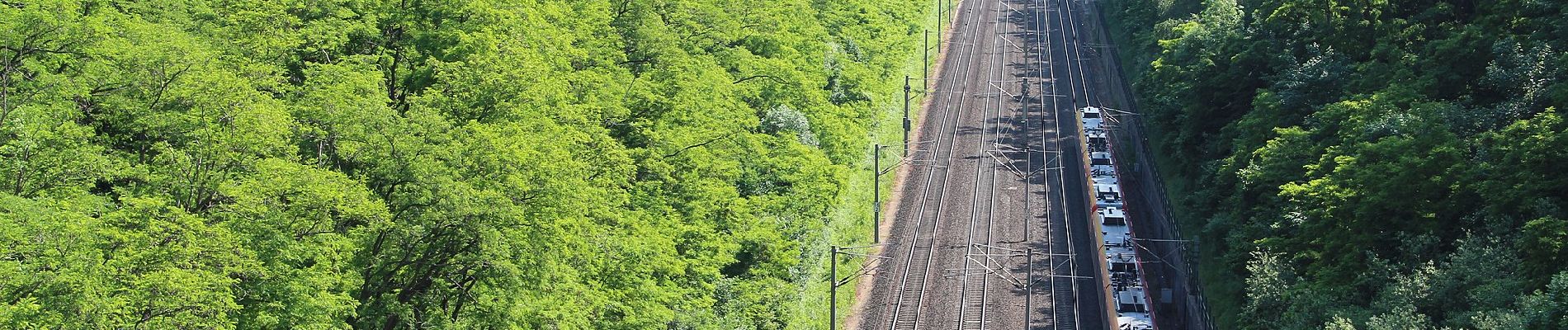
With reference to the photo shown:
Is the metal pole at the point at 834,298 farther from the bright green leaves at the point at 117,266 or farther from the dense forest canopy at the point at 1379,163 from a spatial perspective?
the bright green leaves at the point at 117,266

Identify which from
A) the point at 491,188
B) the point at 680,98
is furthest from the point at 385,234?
the point at 680,98

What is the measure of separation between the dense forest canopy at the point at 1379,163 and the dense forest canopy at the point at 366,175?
19215mm

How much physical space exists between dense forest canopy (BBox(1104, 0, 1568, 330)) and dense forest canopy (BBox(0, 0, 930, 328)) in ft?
63.0

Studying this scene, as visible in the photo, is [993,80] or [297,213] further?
[993,80]

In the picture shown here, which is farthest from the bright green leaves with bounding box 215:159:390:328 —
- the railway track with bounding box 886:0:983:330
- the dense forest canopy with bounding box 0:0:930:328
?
the railway track with bounding box 886:0:983:330

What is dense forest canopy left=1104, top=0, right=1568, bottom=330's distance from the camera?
1708 inches

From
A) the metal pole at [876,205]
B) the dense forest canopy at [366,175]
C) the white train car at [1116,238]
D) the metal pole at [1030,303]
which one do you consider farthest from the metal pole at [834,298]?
the white train car at [1116,238]

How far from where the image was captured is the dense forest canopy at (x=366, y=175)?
31.9m

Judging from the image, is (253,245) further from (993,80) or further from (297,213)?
(993,80)

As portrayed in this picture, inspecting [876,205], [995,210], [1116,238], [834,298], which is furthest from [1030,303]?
[995,210]

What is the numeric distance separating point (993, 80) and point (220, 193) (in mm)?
84265

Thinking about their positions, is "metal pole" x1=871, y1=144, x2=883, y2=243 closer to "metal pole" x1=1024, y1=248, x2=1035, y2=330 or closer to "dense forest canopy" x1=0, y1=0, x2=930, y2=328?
"metal pole" x1=1024, y1=248, x2=1035, y2=330

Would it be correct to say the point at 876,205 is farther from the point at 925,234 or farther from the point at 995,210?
the point at 995,210

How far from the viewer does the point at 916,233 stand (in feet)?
237
